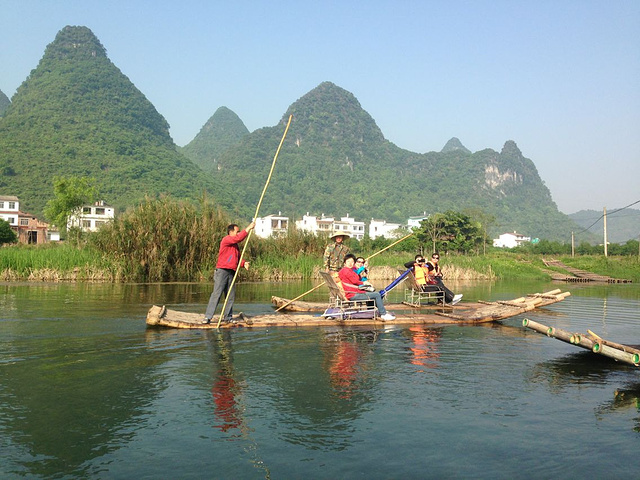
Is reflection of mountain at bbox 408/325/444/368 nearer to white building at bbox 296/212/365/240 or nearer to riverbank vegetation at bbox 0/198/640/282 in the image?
riverbank vegetation at bbox 0/198/640/282

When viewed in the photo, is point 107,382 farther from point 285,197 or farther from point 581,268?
point 285,197

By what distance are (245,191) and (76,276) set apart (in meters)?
121

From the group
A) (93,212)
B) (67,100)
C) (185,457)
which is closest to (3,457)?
(185,457)

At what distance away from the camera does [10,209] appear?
7650 cm

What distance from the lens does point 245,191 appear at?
144 metres

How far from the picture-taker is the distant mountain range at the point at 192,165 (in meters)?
98.9

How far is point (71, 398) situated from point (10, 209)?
79.5m

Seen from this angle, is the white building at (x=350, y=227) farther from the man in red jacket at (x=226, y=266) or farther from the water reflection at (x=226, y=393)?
the water reflection at (x=226, y=393)

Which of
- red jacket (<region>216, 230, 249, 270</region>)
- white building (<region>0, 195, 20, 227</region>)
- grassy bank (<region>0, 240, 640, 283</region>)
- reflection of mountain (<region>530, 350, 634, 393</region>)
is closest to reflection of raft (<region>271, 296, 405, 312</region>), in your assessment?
red jacket (<region>216, 230, 249, 270</region>)

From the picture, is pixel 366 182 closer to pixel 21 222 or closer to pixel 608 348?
pixel 21 222

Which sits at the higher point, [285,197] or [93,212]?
[285,197]

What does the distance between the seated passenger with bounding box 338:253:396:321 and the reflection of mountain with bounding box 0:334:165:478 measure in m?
4.60

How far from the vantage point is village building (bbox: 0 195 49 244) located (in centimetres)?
7508

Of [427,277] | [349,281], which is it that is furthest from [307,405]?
[427,277]
